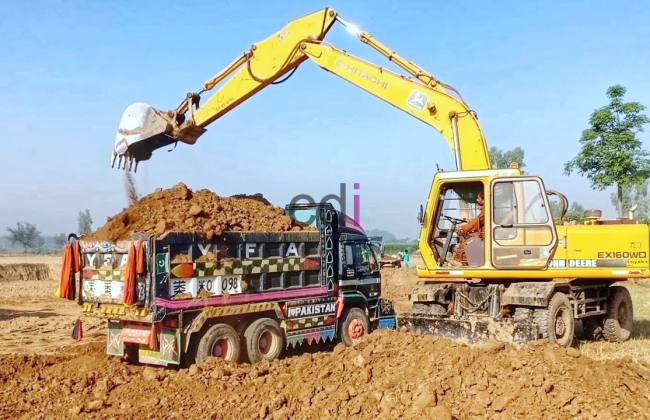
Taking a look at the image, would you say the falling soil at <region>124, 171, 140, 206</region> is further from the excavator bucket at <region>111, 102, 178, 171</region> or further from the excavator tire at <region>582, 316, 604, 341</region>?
the excavator tire at <region>582, 316, 604, 341</region>

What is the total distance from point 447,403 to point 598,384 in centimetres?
161

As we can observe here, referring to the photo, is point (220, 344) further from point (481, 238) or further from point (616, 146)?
point (616, 146)

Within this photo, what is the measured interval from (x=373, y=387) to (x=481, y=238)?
397 cm

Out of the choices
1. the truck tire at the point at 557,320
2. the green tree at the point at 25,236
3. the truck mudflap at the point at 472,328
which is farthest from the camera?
the green tree at the point at 25,236

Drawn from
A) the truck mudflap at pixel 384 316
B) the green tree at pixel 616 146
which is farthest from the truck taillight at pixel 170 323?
the green tree at pixel 616 146

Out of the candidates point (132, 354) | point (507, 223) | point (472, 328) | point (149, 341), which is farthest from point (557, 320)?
point (132, 354)

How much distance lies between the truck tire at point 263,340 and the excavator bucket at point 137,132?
4.08 m

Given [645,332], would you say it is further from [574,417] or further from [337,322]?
[574,417]

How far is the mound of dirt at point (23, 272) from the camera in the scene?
34250 mm

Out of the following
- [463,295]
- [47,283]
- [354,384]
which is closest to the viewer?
[354,384]

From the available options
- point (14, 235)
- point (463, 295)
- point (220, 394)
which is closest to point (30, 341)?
point (220, 394)

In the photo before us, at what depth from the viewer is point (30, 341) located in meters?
14.4

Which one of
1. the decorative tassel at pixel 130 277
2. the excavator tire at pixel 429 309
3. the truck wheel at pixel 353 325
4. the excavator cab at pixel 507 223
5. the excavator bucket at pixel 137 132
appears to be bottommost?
the truck wheel at pixel 353 325

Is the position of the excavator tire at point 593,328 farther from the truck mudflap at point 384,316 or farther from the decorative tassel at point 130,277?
the decorative tassel at point 130,277
